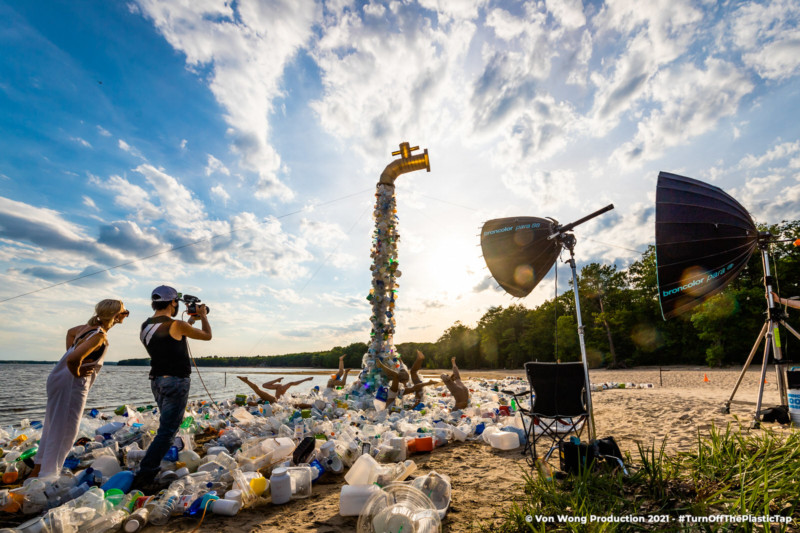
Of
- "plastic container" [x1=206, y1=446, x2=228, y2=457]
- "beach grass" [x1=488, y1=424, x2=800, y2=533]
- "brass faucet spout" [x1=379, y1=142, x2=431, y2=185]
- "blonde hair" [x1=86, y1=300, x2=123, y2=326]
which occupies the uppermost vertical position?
"brass faucet spout" [x1=379, y1=142, x2=431, y2=185]

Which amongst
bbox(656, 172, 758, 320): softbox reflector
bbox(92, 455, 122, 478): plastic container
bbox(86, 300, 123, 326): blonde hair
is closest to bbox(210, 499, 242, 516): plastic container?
bbox(92, 455, 122, 478): plastic container

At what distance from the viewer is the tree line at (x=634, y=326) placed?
2114cm

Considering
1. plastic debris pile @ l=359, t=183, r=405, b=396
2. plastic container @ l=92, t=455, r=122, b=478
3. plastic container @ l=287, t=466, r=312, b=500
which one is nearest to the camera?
plastic container @ l=287, t=466, r=312, b=500

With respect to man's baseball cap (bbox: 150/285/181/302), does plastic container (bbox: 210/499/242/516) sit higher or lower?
lower

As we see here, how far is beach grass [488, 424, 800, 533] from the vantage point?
1940mm

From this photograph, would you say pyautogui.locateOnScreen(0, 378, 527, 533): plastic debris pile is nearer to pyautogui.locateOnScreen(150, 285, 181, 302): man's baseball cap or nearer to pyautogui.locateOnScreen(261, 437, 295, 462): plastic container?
pyautogui.locateOnScreen(261, 437, 295, 462): plastic container

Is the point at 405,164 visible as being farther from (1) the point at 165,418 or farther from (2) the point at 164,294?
(1) the point at 165,418

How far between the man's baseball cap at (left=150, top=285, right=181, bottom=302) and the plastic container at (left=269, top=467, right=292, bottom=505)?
1.92 meters

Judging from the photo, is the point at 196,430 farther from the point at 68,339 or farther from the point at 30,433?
the point at 68,339

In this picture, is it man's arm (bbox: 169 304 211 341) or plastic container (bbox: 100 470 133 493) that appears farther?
man's arm (bbox: 169 304 211 341)

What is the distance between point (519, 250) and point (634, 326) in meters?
30.7

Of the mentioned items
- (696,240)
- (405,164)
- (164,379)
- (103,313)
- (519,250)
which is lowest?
(164,379)

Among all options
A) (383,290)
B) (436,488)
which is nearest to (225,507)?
(436,488)

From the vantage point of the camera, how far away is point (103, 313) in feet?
11.1
